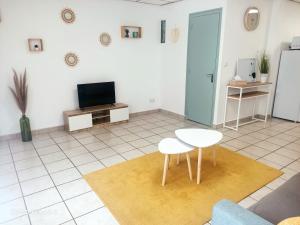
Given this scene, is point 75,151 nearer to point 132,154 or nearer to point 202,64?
point 132,154

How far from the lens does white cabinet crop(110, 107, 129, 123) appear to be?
4.60 metres

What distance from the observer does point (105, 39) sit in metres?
4.53

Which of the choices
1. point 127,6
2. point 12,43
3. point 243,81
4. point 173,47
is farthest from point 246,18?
point 12,43

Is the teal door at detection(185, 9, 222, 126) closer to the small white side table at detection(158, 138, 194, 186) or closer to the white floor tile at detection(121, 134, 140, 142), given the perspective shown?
the white floor tile at detection(121, 134, 140, 142)

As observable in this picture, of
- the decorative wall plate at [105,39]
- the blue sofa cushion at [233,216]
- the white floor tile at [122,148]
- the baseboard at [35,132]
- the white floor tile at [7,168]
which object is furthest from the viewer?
the decorative wall plate at [105,39]

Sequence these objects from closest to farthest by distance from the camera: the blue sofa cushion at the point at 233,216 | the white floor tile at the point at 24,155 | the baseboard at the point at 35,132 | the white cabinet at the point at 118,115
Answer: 1. the blue sofa cushion at the point at 233,216
2. the white floor tile at the point at 24,155
3. the baseboard at the point at 35,132
4. the white cabinet at the point at 118,115

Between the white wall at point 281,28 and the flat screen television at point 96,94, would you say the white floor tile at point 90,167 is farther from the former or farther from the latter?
the white wall at point 281,28

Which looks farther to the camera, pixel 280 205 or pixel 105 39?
pixel 105 39

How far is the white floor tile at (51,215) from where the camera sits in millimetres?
2002

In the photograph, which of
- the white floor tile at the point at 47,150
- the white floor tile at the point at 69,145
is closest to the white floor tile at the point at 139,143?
the white floor tile at the point at 69,145

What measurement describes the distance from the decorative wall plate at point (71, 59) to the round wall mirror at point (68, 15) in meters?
0.59

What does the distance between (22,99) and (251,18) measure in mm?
4462

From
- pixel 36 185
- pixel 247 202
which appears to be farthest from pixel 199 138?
pixel 36 185

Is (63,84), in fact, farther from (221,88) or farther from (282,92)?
(282,92)
